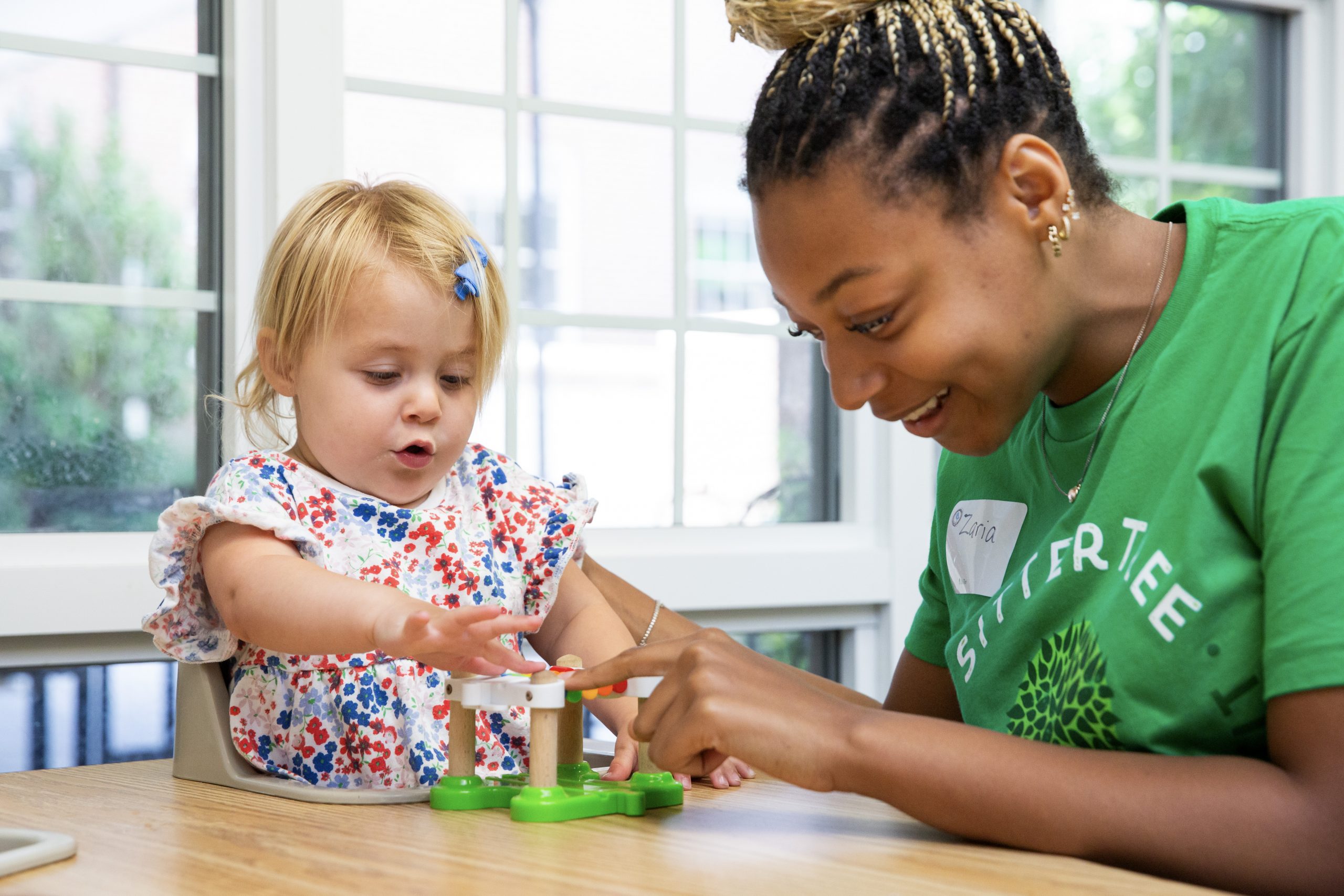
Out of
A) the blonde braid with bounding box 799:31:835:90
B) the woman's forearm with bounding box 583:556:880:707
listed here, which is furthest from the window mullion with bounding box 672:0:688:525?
the blonde braid with bounding box 799:31:835:90

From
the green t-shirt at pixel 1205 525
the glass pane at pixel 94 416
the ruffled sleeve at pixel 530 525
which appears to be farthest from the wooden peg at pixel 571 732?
the glass pane at pixel 94 416

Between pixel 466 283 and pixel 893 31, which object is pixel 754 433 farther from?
pixel 893 31

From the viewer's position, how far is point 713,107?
209cm

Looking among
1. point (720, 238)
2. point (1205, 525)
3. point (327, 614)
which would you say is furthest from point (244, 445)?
point (1205, 525)

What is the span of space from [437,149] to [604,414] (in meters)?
0.47

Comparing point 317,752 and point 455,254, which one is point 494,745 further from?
point 455,254

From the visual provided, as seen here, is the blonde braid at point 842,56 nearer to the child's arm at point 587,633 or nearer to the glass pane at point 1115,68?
the child's arm at point 587,633

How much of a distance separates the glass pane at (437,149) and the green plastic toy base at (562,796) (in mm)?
1048

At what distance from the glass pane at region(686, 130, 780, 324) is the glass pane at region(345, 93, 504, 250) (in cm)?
34

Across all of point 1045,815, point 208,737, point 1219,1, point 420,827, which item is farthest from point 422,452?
point 1219,1

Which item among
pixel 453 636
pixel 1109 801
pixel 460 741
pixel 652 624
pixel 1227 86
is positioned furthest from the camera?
pixel 1227 86

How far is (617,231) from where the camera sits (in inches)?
79.4

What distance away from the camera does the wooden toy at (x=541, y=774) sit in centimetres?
91

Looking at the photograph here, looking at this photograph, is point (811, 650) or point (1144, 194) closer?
point (811, 650)
